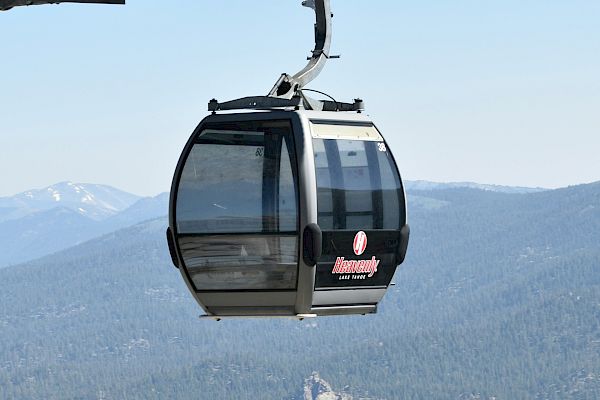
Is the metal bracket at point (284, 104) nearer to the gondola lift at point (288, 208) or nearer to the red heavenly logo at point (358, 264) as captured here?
the gondola lift at point (288, 208)

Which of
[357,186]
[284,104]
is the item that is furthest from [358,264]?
[284,104]

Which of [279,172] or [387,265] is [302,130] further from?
[387,265]

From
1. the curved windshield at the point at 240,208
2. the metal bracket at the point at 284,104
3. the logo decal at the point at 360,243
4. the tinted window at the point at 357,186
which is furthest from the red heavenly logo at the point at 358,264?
the metal bracket at the point at 284,104

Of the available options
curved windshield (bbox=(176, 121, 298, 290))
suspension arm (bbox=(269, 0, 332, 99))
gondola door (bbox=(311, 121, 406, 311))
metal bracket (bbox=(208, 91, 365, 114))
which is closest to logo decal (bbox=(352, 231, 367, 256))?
gondola door (bbox=(311, 121, 406, 311))

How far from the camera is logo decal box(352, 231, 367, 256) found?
13422 millimetres

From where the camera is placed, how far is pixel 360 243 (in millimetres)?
13492

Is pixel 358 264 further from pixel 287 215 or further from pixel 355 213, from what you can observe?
pixel 287 215

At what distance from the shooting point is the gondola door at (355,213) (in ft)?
43.2

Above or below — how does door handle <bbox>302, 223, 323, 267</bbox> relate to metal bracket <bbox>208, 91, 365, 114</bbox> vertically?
below

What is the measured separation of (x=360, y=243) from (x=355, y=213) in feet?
0.86

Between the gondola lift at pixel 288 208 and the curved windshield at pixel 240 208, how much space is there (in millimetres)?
11

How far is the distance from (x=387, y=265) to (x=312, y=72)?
2.20 metres

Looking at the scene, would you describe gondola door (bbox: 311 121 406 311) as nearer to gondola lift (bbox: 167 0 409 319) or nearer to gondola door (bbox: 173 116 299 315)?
gondola lift (bbox: 167 0 409 319)

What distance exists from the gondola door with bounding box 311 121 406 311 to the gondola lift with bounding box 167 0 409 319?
1 centimetres
